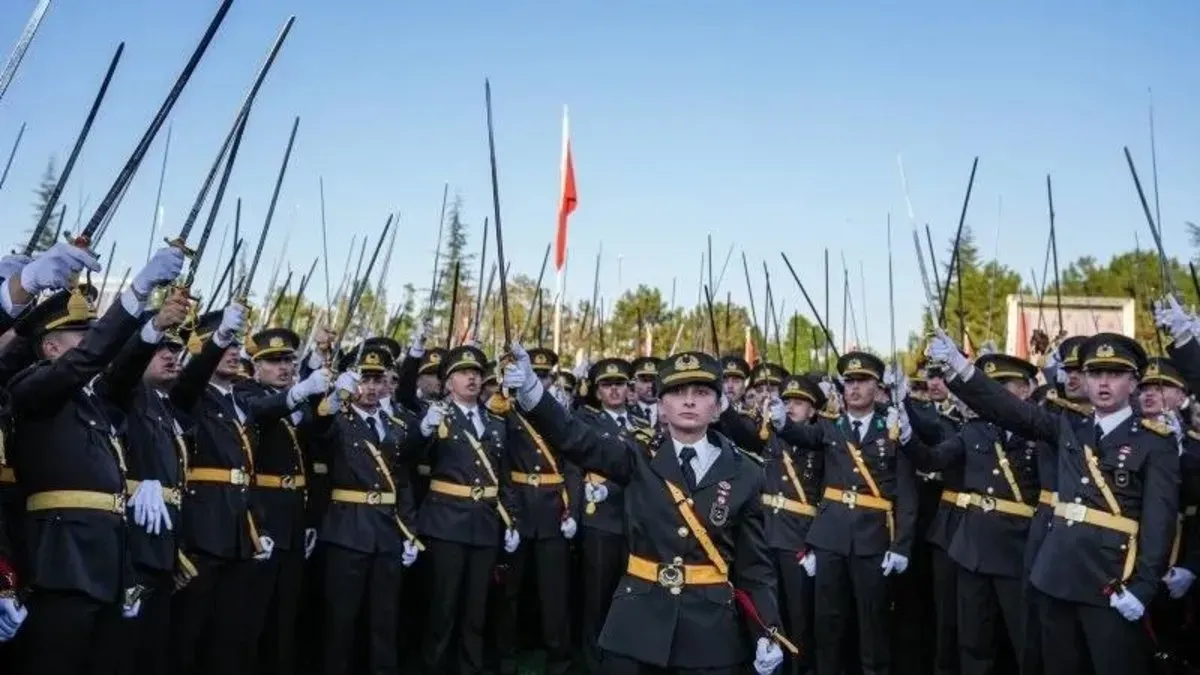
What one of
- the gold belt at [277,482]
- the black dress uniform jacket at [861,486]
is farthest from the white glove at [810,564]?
the gold belt at [277,482]

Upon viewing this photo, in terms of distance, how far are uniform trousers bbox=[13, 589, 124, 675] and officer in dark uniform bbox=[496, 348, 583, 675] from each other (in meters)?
4.54

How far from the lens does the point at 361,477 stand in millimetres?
7871

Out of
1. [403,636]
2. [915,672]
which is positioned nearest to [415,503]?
[403,636]

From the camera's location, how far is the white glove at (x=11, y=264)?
4.52m

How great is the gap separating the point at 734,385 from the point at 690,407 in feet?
17.8

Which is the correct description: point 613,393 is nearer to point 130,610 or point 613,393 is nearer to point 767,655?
point 767,655

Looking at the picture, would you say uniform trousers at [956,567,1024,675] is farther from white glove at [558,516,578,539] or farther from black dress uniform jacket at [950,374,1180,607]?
white glove at [558,516,578,539]

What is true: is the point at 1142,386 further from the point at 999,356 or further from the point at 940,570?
the point at 940,570

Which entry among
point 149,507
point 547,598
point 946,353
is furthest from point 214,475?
point 946,353

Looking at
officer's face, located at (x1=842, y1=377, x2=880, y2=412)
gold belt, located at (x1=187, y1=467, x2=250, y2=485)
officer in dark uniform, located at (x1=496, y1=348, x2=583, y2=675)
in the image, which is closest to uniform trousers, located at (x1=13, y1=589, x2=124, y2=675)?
gold belt, located at (x1=187, y1=467, x2=250, y2=485)

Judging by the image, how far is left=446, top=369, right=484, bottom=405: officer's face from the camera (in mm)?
8680

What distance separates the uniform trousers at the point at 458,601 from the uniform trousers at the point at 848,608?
110 inches

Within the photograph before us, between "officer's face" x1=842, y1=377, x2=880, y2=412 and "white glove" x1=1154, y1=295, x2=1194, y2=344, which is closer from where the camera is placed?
"white glove" x1=1154, y1=295, x2=1194, y2=344

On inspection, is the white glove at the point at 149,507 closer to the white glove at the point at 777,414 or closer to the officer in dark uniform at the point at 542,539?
the officer in dark uniform at the point at 542,539
